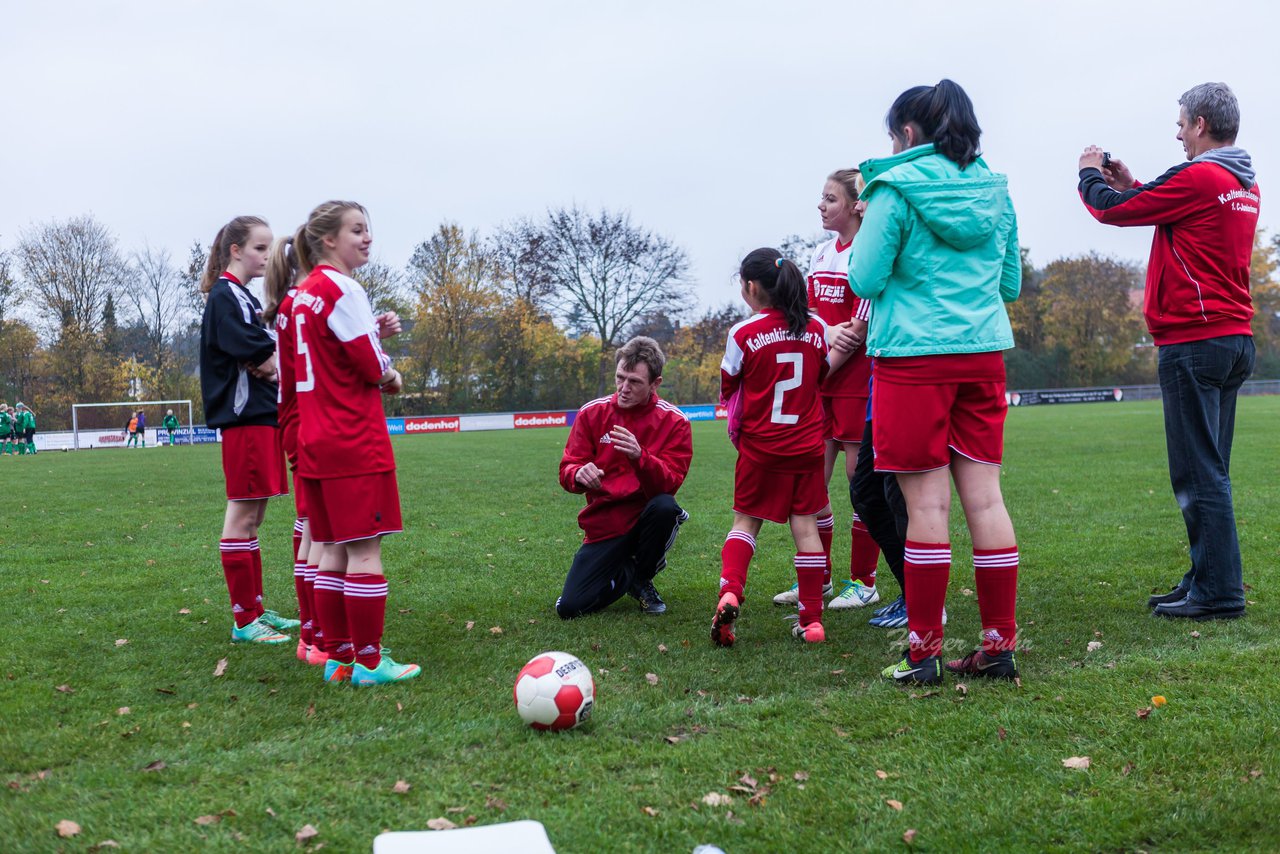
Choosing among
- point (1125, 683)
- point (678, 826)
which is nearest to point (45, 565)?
point (678, 826)

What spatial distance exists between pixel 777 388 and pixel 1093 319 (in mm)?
63887

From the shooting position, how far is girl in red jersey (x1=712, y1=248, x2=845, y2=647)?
4.57 m

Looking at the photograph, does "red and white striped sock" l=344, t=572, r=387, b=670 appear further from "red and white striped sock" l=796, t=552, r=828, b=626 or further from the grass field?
"red and white striped sock" l=796, t=552, r=828, b=626

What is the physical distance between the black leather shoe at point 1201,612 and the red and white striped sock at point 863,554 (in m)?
1.47

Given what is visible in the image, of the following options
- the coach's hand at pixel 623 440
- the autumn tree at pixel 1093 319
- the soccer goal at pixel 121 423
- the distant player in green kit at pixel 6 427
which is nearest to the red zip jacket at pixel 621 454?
the coach's hand at pixel 623 440

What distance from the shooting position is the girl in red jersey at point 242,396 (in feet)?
14.8

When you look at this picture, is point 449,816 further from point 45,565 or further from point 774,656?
point 45,565

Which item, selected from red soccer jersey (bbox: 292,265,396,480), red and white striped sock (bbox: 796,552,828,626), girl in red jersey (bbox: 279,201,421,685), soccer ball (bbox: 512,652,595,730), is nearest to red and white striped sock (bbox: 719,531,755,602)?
red and white striped sock (bbox: 796,552,828,626)

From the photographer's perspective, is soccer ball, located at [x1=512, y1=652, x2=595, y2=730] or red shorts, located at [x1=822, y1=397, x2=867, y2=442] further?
red shorts, located at [x1=822, y1=397, x2=867, y2=442]

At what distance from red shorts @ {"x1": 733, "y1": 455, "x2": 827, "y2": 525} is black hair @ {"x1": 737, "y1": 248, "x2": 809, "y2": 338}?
70 cm

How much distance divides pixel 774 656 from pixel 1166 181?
9.67ft

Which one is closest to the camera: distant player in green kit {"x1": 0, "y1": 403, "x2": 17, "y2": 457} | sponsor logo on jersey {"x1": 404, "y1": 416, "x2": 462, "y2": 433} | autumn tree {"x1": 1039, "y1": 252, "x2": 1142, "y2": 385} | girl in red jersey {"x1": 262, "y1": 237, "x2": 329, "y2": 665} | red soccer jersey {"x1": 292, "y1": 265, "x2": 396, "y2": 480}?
red soccer jersey {"x1": 292, "y1": 265, "x2": 396, "y2": 480}

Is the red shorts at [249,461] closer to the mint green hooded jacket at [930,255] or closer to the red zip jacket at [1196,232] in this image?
the mint green hooded jacket at [930,255]

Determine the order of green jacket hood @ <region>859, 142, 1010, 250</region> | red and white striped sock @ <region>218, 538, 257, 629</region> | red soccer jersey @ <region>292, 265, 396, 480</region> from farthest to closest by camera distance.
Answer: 1. red and white striped sock @ <region>218, 538, 257, 629</region>
2. red soccer jersey @ <region>292, 265, 396, 480</region>
3. green jacket hood @ <region>859, 142, 1010, 250</region>
